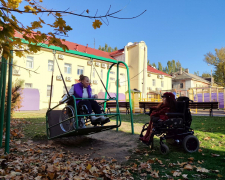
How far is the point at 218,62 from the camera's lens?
27500 mm

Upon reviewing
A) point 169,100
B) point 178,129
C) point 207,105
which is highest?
point 169,100

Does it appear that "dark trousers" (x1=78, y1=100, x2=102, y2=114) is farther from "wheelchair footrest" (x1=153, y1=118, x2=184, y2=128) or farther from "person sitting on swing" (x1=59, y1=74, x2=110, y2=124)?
"wheelchair footrest" (x1=153, y1=118, x2=184, y2=128)

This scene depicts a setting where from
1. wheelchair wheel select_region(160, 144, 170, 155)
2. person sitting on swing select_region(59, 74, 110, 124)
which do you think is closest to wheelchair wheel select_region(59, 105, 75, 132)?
person sitting on swing select_region(59, 74, 110, 124)

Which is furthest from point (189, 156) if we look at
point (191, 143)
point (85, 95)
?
point (85, 95)

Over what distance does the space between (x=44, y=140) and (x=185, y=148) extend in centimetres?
366

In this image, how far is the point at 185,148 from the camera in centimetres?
387

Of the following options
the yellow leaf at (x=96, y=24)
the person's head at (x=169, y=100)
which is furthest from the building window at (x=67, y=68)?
the yellow leaf at (x=96, y=24)

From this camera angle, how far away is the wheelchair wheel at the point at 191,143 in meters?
3.91

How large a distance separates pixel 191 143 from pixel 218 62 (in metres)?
27.6

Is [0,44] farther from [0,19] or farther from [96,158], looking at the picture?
[96,158]

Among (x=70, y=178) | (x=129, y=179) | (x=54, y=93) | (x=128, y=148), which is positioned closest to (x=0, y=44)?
(x=70, y=178)

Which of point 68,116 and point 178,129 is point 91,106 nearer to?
point 68,116

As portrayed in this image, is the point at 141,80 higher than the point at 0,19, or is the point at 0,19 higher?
the point at 141,80

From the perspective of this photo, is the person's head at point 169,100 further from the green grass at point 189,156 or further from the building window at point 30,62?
the building window at point 30,62
